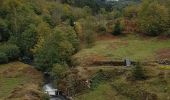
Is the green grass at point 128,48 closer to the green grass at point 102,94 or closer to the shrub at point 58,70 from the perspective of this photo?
the shrub at point 58,70

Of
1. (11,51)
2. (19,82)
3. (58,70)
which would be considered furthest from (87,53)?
(11,51)

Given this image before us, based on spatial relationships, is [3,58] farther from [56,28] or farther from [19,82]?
[19,82]

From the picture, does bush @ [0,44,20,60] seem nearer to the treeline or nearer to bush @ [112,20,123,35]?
the treeline

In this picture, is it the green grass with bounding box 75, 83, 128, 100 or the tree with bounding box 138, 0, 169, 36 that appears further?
the tree with bounding box 138, 0, 169, 36

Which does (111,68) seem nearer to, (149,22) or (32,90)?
(32,90)

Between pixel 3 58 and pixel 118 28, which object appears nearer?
pixel 3 58

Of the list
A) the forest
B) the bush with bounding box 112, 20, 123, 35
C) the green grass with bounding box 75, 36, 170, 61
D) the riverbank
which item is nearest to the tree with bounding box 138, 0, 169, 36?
the forest
